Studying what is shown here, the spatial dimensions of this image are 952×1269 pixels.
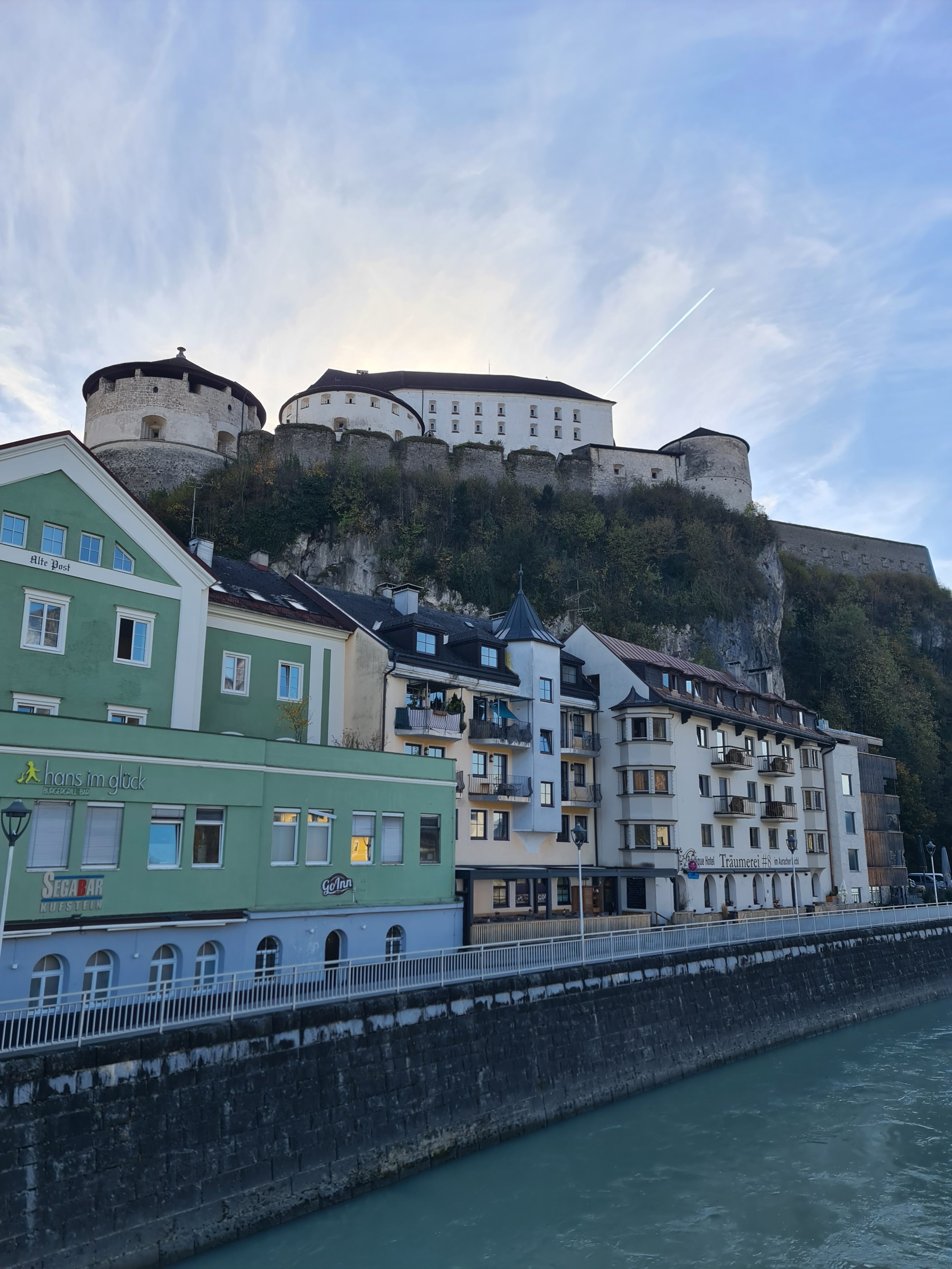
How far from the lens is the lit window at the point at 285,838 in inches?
864

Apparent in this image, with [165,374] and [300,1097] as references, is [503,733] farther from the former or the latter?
[165,374]

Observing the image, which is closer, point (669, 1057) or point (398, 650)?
point (669, 1057)

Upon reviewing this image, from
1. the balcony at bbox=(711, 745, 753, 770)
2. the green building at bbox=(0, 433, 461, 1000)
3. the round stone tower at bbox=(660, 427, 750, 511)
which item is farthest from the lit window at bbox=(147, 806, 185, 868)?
the round stone tower at bbox=(660, 427, 750, 511)

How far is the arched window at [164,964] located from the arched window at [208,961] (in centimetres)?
54

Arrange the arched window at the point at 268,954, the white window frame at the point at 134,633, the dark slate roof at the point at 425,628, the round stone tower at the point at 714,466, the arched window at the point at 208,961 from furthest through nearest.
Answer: the round stone tower at the point at 714,466, the dark slate roof at the point at 425,628, the white window frame at the point at 134,633, the arched window at the point at 268,954, the arched window at the point at 208,961

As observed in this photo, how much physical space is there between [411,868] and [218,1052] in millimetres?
10466

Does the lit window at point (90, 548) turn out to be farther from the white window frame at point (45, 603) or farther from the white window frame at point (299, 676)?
the white window frame at point (299, 676)

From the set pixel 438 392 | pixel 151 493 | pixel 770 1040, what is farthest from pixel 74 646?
pixel 438 392

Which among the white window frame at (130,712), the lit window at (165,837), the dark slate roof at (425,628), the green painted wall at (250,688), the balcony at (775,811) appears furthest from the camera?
the balcony at (775,811)

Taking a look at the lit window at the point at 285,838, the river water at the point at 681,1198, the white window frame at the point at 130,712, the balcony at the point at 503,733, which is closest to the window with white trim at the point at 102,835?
the lit window at the point at 285,838

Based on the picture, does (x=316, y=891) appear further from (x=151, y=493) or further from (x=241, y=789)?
(x=151, y=493)

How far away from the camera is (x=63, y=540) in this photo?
23.5m

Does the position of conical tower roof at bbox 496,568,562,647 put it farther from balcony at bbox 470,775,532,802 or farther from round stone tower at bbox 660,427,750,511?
round stone tower at bbox 660,427,750,511

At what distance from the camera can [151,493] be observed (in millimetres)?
60000
